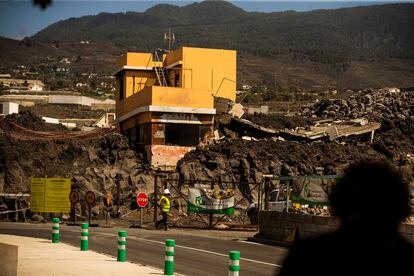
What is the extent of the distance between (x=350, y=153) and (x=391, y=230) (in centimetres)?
4468

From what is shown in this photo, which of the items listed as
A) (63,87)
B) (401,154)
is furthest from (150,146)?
(63,87)

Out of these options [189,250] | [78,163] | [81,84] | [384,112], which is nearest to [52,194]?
[78,163]

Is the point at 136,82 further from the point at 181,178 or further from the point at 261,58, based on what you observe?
the point at 261,58

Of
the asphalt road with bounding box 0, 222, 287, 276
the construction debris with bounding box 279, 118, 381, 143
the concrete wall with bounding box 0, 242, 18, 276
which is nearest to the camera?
the concrete wall with bounding box 0, 242, 18, 276

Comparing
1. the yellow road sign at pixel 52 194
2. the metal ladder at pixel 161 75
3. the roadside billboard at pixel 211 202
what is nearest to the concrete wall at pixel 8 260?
the roadside billboard at pixel 211 202

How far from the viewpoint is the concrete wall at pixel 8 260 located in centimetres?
1547

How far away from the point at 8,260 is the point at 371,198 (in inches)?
479

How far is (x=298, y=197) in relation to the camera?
29.4 meters

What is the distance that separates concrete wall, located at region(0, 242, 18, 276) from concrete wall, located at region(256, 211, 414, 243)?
1118 centimetres

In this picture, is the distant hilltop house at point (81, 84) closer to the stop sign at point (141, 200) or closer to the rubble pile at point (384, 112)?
the rubble pile at point (384, 112)

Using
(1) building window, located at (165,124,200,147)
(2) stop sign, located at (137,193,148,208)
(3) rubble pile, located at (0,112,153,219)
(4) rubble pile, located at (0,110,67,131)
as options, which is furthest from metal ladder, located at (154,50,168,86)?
(2) stop sign, located at (137,193,148,208)

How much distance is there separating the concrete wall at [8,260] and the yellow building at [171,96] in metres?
30.7

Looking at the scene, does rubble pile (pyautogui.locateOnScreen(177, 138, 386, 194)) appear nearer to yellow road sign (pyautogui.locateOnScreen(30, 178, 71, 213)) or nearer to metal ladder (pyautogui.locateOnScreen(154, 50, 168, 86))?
metal ladder (pyautogui.locateOnScreen(154, 50, 168, 86))

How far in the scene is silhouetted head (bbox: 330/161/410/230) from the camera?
13.9 feet
